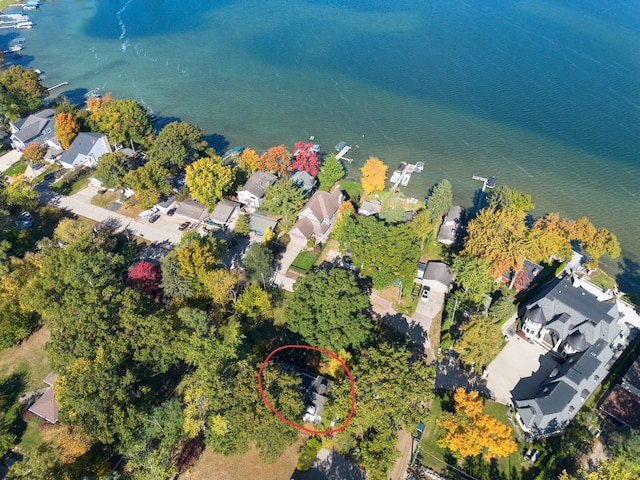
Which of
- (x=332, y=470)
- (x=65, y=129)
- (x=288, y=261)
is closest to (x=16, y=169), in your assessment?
(x=65, y=129)

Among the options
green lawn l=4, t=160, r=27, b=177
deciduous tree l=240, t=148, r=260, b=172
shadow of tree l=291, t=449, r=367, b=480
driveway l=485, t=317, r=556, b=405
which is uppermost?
deciduous tree l=240, t=148, r=260, b=172

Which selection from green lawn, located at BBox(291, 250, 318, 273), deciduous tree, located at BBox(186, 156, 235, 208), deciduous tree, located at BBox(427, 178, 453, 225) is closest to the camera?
green lawn, located at BBox(291, 250, 318, 273)

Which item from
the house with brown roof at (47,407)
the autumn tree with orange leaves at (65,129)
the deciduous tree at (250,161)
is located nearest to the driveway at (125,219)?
the autumn tree with orange leaves at (65,129)

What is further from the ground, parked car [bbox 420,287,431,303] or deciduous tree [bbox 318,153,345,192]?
deciduous tree [bbox 318,153,345,192]

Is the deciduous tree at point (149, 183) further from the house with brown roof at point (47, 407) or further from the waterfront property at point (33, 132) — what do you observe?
the house with brown roof at point (47, 407)

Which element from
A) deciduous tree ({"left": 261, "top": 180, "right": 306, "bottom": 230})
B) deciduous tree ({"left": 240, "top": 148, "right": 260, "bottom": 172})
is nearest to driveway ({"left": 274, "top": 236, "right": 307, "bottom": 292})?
deciduous tree ({"left": 261, "top": 180, "right": 306, "bottom": 230})

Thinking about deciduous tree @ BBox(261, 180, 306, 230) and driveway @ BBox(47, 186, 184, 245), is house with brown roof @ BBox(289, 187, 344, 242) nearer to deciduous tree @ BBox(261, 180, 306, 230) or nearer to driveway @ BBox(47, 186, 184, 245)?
deciduous tree @ BBox(261, 180, 306, 230)
